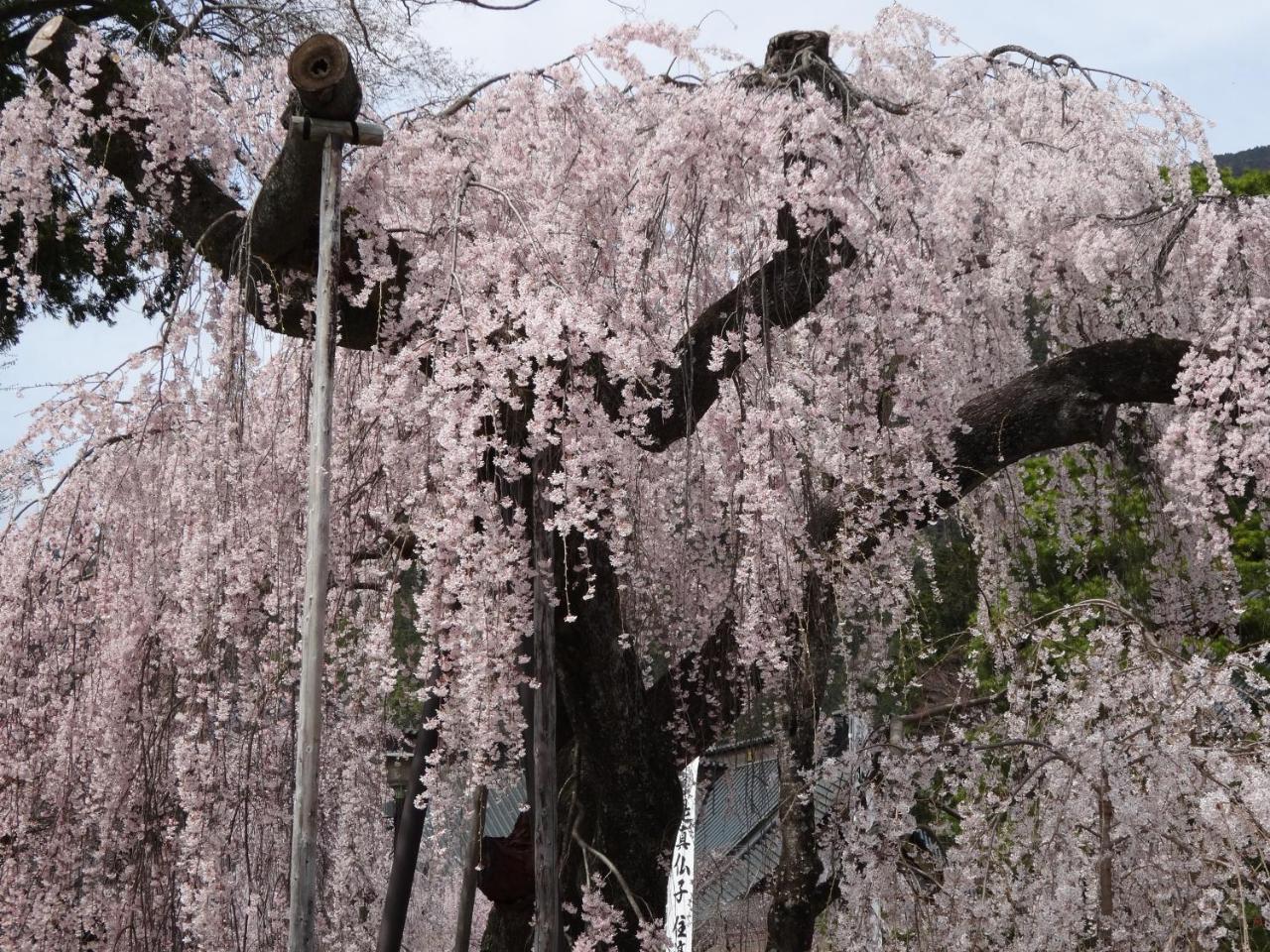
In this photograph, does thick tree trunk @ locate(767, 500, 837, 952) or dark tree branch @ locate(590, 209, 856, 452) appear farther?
thick tree trunk @ locate(767, 500, 837, 952)

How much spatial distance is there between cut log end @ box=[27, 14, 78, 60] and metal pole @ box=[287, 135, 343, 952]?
1.59 m

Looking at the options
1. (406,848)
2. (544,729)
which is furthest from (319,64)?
(406,848)

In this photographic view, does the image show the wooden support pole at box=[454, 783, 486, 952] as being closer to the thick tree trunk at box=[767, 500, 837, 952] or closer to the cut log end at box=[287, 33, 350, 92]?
the thick tree trunk at box=[767, 500, 837, 952]

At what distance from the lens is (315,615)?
2596 mm

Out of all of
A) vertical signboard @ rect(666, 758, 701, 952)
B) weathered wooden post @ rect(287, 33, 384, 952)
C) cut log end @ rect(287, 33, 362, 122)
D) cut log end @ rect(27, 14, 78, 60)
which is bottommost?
vertical signboard @ rect(666, 758, 701, 952)

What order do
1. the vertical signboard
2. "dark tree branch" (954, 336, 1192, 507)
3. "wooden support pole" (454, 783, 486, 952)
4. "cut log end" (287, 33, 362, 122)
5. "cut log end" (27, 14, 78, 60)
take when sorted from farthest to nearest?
1. "dark tree branch" (954, 336, 1192, 507)
2. the vertical signboard
3. "wooden support pole" (454, 783, 486, 952)
4. "cut log end" (27, 14, 78, 60)
5. "cut log end" (287, 33, 362, 122)

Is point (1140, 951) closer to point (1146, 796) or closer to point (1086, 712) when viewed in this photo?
point (1146, 796)

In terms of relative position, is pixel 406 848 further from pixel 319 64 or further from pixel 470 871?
pixel 319 64

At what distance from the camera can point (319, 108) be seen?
2834 millimetres

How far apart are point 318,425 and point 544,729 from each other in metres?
1.25

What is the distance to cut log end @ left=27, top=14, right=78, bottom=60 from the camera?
145 inches

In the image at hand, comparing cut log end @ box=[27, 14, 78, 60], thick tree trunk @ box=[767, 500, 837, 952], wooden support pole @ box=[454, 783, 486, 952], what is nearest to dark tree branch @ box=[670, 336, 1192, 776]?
thick tree trunk @ box=[767, 500, 837, 952]

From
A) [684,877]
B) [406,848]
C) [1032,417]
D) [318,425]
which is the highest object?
[1032,417]

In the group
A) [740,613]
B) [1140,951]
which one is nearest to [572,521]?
[740,613]
